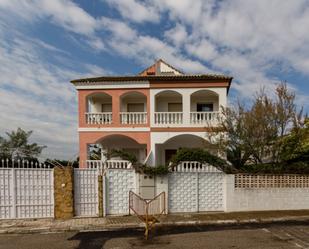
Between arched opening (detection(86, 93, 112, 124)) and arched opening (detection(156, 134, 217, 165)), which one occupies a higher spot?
arched opening (detection(86, 93, 112, 124))

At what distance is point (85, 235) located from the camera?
820 centimetres

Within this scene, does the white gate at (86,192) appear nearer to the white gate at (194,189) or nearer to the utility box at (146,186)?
the utility box at (146,186)

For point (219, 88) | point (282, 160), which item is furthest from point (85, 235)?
point (219, 88)

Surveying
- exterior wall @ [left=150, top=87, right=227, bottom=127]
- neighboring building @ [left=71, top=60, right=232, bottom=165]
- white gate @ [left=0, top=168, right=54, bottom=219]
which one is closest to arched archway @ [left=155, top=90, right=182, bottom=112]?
neighboring building @ [left=71, top=60, right=232, bottom=165]

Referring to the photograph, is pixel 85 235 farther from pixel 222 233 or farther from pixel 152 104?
pixel 152 104

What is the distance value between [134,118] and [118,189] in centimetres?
708

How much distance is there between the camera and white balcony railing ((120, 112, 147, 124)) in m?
17.2

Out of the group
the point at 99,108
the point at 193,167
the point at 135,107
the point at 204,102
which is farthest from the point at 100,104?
the point at 193,167

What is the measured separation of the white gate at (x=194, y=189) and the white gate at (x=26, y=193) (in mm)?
5016

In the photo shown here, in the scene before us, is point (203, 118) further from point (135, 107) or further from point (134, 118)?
point (135, 107)

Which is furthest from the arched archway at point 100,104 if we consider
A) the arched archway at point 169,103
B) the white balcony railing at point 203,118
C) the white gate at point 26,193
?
the white gate at point 26,193

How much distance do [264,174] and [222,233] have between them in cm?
467

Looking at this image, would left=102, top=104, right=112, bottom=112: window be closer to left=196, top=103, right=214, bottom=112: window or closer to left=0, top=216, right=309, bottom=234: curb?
left=196, top=103, right=214, bottom=112: window

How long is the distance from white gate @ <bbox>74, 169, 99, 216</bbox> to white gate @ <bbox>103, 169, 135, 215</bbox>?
44 cm
